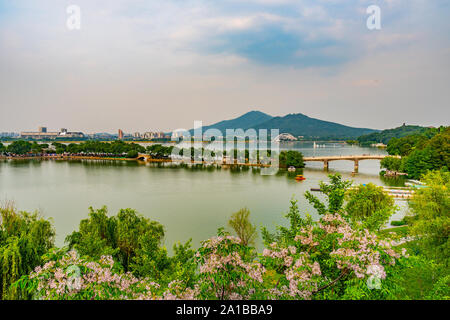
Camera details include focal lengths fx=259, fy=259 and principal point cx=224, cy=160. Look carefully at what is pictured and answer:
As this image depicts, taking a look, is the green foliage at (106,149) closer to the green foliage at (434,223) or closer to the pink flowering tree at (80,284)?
the green foliage at (434,223)

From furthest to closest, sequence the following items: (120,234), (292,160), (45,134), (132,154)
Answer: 1. (45,134)
2. (132,154)
3. (292,160)
4. (120,234)

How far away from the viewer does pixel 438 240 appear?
21.5ft

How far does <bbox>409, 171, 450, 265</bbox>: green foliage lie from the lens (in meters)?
6.24

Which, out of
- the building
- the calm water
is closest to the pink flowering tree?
the calm water

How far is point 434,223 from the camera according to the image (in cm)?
622

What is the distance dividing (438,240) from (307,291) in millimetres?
6180

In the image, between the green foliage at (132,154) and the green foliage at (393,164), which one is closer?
the green foliage at (393,164)

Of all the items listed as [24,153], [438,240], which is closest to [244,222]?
[438,240]

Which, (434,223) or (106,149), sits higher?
(106,149)

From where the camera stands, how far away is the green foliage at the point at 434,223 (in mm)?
6242

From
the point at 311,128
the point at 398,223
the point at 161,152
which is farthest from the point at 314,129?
the point at 398,223

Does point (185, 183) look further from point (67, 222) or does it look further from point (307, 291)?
point (307, 291)

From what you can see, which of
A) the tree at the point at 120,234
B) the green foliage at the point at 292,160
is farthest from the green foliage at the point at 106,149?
the tree at the point at 120,234

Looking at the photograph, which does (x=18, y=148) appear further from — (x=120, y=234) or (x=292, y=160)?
(x=120, y=234)
